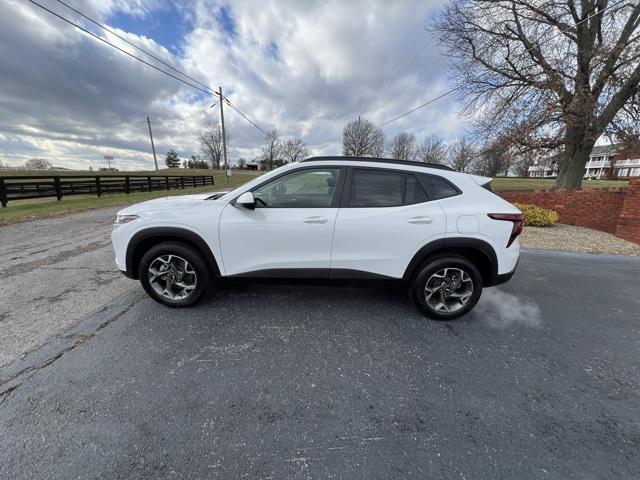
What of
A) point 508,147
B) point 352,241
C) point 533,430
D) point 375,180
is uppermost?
point 508,147

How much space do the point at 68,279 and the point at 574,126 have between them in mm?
14485

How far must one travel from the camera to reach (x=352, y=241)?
2.78 metres

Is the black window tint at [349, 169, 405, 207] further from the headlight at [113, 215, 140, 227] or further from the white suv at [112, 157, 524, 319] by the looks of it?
the headlight at [113, 215, 140, 227]

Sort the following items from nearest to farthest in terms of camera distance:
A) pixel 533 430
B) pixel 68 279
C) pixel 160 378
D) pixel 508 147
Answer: pixel 533 430 → pixel 160 378 → pixel 68 279 → pixel 508 147

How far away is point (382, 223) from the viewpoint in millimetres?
2734

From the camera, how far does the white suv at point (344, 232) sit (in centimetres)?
276

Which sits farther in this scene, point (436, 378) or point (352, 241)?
point (352, 241)

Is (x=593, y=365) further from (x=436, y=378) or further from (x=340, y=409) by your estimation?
(x=340, y=409)

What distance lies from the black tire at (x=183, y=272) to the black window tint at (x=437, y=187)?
260 cm

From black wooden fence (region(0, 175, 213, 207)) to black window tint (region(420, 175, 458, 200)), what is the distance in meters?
15.2

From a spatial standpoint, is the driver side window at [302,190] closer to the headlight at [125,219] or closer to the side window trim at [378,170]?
the side window trim at [378,170]

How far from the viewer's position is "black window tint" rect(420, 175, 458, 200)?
9.34 ft

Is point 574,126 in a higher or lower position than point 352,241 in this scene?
higher

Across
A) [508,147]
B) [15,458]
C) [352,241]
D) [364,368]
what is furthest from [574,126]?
[15,458]
